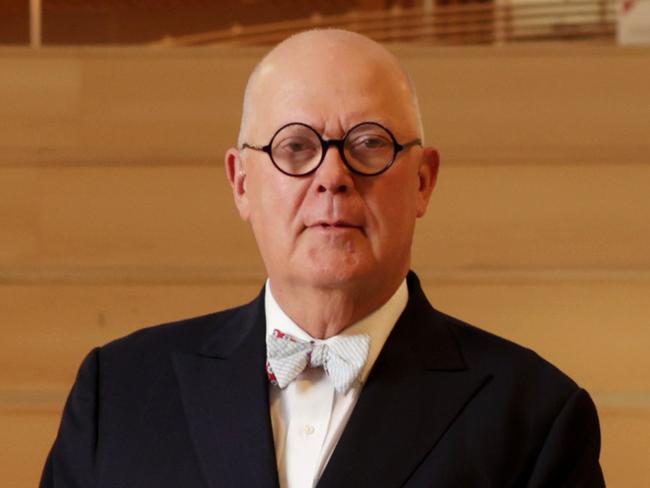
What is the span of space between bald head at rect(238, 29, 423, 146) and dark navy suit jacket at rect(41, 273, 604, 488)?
0.24m

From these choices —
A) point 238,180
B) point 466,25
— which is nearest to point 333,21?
point 466,25

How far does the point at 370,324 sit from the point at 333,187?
0.19 meters

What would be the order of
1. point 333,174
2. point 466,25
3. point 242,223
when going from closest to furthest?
point 333,174 → point 242,223 → point 466,25

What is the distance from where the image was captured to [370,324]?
1.53 meters

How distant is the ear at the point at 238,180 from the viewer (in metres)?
1.55

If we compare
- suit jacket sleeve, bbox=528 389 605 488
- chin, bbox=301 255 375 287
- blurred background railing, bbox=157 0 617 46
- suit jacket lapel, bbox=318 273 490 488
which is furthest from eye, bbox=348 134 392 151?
blurred background railing, bbox=157 0 617 46

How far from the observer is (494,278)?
2918 mm

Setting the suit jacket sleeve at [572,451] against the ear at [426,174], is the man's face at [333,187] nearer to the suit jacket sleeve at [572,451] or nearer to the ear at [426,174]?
the ear at [426,174]

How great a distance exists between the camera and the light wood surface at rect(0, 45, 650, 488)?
2855mm

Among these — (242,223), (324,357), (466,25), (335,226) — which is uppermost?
(466,25)

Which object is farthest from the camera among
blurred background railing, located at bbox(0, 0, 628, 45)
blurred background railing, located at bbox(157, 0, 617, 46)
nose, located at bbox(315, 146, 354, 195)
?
blurred background railing, located at bbox(157, 0, 617, 46)

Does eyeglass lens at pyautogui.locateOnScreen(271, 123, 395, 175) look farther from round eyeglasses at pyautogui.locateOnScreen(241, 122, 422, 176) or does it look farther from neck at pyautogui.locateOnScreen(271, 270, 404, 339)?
neck at pyautogui.locateOnScreen(271, 270, 404, 339)

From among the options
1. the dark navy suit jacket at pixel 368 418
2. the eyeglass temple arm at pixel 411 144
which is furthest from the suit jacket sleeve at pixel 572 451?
the eyeglass temple arm at pixel 411 144

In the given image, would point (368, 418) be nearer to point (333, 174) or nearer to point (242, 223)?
point (333, 174)
